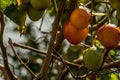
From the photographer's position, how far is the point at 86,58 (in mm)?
1378

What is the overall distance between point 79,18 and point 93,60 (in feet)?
0.44

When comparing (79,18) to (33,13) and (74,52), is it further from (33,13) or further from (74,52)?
(74,52)

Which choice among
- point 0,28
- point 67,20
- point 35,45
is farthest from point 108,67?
point 35,45

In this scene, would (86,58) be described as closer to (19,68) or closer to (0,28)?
(0,28)

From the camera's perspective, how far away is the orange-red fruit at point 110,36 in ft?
4.54

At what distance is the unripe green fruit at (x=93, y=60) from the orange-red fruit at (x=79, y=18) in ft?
0.28

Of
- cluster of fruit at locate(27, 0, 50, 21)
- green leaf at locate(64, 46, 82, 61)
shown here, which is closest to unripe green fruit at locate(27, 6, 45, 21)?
cluster of fruit at locate(27, 0, 50, 21)

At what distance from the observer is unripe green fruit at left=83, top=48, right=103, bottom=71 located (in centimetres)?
136

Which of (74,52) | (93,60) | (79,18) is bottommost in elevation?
(74,52)

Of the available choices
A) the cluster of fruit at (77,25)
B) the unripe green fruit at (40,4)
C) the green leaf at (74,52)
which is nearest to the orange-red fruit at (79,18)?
the cluster of fruit at (77,25)

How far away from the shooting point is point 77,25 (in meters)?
1.40

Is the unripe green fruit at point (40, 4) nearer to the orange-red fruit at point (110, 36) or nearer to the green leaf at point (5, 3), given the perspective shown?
the green leaf at point (5, 3)

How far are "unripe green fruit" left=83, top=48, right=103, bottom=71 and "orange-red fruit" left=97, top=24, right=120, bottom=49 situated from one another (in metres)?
0.04

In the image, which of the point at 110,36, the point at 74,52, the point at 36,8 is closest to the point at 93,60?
the point at 110,36
